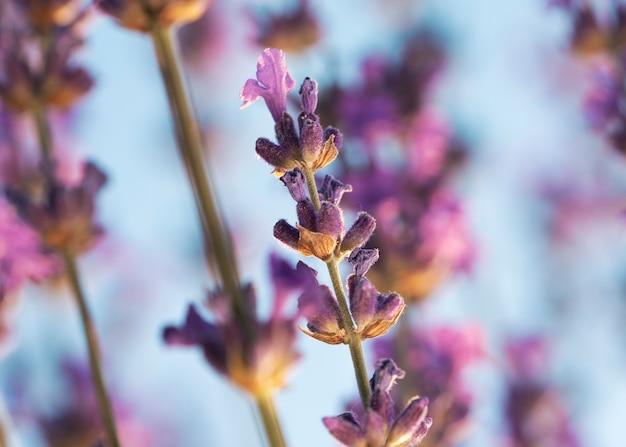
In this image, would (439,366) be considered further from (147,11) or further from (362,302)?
(362,302)

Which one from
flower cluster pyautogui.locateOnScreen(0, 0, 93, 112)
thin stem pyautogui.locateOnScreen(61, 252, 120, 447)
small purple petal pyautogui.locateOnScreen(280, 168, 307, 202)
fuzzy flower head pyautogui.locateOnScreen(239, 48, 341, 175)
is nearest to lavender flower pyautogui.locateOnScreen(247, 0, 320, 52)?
flower cluster pyautogui.locateOnScreen(0, 0, 93, 112)

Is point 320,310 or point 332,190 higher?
point 332,190

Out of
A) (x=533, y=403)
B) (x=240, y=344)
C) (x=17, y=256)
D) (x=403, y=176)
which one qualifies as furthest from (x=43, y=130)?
(x=533, y=403)

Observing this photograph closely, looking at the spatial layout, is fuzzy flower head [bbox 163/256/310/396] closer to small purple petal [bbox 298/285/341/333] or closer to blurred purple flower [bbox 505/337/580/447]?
small purple petal [bbox 298/285/341/333]

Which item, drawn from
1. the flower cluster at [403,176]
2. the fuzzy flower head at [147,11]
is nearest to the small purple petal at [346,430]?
the fuzzy flower head at [147,11]

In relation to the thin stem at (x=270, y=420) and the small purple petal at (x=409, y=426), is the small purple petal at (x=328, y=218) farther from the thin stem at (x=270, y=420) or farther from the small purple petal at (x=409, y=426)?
the thin stem at (x=270, y=420)
